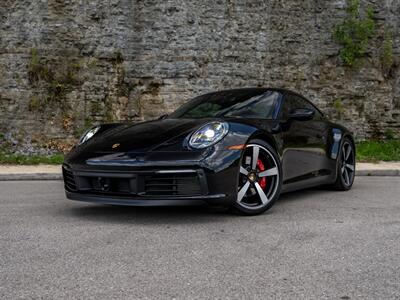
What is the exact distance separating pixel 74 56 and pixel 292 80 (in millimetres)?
5572

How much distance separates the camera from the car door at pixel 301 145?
5672 mm

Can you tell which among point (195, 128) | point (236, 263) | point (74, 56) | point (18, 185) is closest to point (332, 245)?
point (236, 263)

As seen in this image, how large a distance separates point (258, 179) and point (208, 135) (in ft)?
2.27

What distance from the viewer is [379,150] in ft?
43.7

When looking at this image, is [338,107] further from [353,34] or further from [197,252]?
[197,252]

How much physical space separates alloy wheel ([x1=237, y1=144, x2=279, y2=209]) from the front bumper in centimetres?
27

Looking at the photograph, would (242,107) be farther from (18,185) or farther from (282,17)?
(282,17)

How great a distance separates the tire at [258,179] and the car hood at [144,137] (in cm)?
55

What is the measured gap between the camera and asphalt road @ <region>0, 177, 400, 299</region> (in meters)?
2.95

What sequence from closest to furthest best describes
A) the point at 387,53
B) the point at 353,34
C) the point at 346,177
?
the point at 346,177
the point at 353,34
the point at 387,53

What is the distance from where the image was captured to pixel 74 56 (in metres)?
13.2

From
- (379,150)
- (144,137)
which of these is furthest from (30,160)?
(379,150)

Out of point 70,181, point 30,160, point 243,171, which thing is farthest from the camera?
point 30,160

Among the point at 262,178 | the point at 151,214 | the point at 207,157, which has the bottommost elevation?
the point at 151,214
